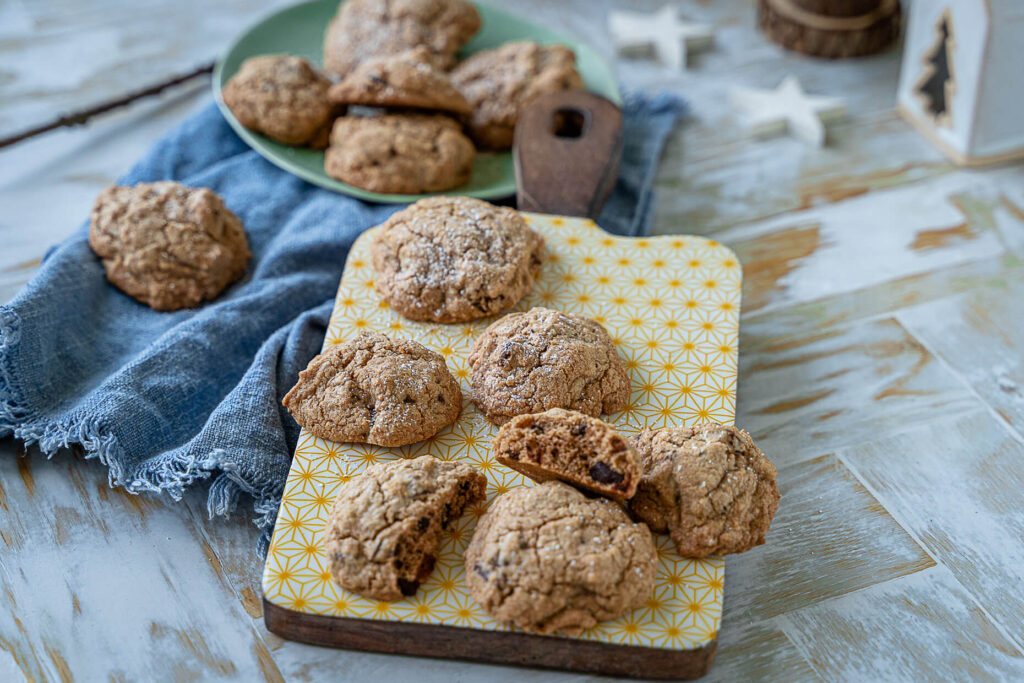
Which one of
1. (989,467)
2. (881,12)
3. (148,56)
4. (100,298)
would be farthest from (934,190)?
(148,56)

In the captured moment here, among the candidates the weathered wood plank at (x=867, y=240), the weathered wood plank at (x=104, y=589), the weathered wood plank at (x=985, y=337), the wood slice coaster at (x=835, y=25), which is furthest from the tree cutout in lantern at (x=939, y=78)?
the weathered wood plank at (x=104, y=589)

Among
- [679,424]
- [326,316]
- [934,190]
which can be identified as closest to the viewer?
[679,424]

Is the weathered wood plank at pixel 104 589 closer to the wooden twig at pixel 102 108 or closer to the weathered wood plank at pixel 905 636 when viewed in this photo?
the weathered wood plank at pixel 905 636

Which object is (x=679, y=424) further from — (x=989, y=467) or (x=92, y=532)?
(x=92, y=532)

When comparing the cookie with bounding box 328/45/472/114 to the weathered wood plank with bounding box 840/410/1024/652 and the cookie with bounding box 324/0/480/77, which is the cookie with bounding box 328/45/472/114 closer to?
the cookie with bounding box 324/0/480/77

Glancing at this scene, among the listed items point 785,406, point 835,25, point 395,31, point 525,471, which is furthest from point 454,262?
point 835,25

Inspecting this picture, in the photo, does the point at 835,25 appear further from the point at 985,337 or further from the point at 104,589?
the point at 104,589
